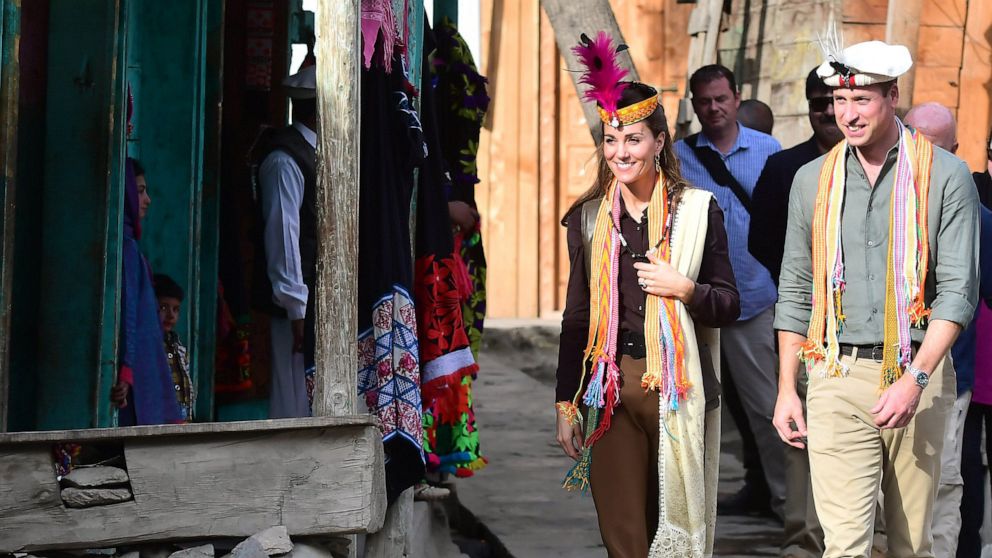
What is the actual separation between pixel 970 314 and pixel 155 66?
11.1 feet

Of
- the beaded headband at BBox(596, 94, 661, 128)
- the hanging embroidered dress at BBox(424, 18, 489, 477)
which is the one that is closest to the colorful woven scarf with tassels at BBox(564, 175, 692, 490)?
the beaded headband at BBox(596, 94, 661, 128)

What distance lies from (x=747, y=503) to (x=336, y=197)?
11.9 feet

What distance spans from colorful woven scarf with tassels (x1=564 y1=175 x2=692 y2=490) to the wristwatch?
2.27 feet

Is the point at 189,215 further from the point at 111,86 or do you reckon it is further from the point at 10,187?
the point at 10,187

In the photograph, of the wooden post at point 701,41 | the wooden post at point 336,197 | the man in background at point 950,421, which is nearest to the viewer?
the wooden post at point 336,197

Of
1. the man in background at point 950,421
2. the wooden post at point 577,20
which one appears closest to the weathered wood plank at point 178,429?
the man in background at point 950,421

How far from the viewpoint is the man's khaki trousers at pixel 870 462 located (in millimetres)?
4609

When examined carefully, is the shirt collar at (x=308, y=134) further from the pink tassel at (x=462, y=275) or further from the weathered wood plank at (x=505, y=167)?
the weathered wood plank at (x=505, y=167)

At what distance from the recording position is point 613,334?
4.85 meters

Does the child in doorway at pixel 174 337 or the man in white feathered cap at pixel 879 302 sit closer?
the man in white feathered cap at pixel 879 302

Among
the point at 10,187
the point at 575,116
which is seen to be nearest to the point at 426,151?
the point at 10,187

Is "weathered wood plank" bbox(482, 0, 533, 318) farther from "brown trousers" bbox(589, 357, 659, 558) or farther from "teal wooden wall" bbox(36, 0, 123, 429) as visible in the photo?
"brown trousers" bbox(589, 357, 659, 558)

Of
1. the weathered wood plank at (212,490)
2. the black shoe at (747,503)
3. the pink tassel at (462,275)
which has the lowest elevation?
the black shoe at (747,503)

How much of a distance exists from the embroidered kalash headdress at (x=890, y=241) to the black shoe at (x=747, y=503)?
9.83 ft
